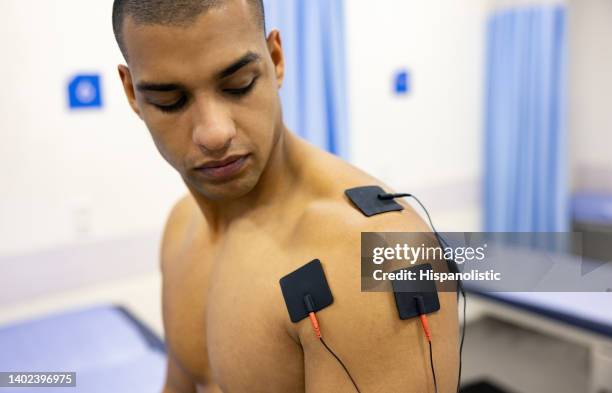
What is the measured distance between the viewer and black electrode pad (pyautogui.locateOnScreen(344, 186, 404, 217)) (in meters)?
0.71

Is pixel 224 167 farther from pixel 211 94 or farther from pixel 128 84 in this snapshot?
pixel 128 84

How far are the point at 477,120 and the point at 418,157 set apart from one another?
56cm

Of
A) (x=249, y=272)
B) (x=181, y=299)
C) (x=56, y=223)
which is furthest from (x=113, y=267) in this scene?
(x=249, y=272)

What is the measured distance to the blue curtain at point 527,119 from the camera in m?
3.01

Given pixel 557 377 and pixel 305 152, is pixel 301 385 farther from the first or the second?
pixel 557 377

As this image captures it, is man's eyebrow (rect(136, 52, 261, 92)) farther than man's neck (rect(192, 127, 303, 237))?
No

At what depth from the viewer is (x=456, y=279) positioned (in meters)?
0.71

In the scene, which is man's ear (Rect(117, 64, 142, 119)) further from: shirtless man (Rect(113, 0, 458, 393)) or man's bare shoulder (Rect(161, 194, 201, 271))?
man's bare shoulder (Rect(161, 194, 201, 271))

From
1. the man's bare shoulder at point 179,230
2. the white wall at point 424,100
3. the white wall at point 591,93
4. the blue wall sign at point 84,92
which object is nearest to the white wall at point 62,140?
the blue wall sign at point 84,92

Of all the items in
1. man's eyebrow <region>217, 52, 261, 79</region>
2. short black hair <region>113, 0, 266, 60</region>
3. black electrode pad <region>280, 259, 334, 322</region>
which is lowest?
black electrode pad <region>280, 259, 334, 322</region>

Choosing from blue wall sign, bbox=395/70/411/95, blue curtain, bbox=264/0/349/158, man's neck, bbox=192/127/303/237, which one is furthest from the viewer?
blue wall sign, bbox=395/70/411/95

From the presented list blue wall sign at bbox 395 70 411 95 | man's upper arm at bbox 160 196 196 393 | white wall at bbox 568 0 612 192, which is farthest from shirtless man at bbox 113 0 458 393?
white wall at bbox 568 0 612 192

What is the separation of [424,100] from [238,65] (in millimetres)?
2486

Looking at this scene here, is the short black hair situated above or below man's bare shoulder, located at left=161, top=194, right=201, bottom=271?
above
